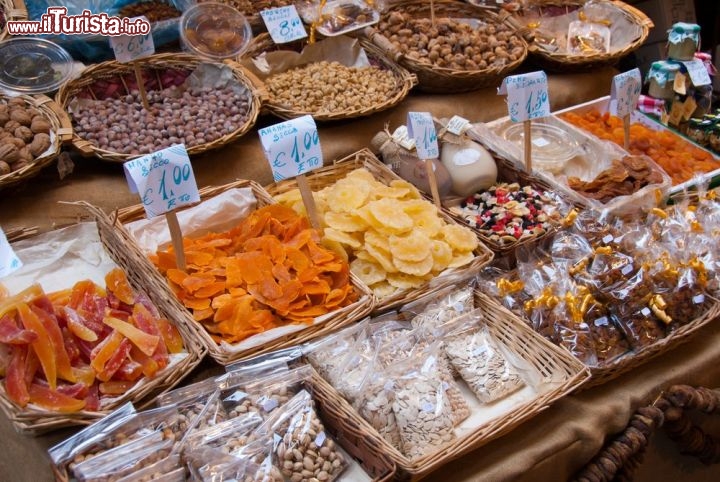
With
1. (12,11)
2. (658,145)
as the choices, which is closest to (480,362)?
(658,145)

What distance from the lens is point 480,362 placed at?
1639 mm

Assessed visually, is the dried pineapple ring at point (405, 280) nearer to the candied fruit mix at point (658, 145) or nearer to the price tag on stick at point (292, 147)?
the price tag on stick at point (292, 147)

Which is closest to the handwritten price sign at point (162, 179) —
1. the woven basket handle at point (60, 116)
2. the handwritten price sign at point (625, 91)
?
the woven basket handle at point (60, 116)

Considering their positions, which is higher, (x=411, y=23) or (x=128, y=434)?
(x=411, y=23)

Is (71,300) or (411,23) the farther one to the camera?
(411,23)

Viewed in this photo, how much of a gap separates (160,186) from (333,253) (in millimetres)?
473

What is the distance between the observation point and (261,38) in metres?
2.61

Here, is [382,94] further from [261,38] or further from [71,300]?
[71,300]

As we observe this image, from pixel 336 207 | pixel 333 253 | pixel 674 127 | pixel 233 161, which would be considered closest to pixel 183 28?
pixel 233 161

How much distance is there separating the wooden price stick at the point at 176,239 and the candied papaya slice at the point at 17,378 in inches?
16.4

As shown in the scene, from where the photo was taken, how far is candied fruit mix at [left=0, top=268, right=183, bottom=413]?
4.48ft

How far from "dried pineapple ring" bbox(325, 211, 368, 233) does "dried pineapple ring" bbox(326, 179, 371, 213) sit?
2 centimetres

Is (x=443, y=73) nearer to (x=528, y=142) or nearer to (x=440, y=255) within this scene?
(x=528, y=142)

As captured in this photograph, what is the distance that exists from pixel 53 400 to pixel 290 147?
82cm
